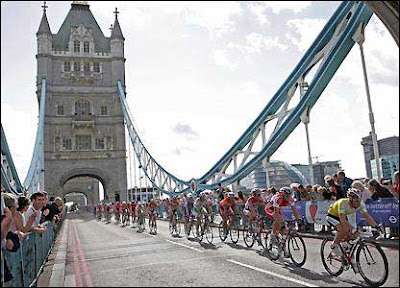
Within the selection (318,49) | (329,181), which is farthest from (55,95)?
Result: (329,181)

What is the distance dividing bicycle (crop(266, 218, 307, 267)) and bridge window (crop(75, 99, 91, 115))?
5528 centimetres

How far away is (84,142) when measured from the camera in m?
60.9

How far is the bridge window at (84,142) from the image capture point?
60625 millimetres

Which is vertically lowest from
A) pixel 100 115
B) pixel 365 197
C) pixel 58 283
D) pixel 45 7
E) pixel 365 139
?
pixel 58 283

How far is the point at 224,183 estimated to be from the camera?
2794cm

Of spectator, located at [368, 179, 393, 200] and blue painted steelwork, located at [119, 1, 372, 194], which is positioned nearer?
spectator, located at [368, 179, 393, 200]

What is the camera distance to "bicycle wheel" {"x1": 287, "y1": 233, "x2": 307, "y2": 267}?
8.88 m

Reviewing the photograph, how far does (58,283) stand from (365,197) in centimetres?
766

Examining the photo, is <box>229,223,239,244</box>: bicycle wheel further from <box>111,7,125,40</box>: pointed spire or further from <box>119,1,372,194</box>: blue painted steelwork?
<box>111,7,125,40</box>: pointed spire

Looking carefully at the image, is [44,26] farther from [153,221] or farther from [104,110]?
[153,221]

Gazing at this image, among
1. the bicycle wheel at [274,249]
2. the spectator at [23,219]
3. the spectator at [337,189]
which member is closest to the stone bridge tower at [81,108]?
the spectator at [337,189]

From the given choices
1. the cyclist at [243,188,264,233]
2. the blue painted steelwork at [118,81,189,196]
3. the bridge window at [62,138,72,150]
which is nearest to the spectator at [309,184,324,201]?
the cyclist at [243,188,264,233]

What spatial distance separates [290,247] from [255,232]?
2713 mm

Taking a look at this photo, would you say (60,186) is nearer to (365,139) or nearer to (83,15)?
(83,15)
